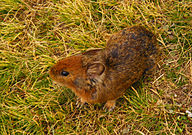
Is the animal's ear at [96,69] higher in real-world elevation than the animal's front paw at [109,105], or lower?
higher

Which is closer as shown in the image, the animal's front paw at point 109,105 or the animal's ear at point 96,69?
the animal's ear at point 96,69

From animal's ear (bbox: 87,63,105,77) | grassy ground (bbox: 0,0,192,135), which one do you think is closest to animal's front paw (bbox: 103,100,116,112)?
grassy ground (bbox: 0,0,192,135)

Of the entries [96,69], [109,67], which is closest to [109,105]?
[109,67]

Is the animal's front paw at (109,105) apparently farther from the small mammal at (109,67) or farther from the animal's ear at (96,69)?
the animal's ear at (96,69)

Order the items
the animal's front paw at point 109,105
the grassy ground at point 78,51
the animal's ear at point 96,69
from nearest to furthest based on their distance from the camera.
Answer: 1. the animal's ear at point 96,69
2. the grassy ground at point 78,51
3. the animal's front paw at point 109,105

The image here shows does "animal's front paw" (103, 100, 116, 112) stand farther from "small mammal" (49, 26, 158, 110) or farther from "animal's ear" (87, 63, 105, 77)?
"animal's ear" (87, 63, 105, 77)

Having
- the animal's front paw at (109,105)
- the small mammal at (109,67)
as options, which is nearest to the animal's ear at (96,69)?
the small mammal at (109,67)
